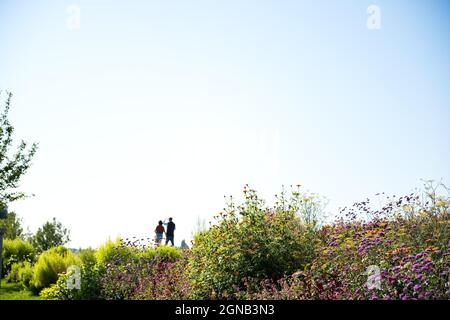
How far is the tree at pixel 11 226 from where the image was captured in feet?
70.7

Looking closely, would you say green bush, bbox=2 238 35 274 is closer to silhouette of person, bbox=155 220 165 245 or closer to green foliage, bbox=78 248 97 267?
green foliage, bbox=78 248 97 267

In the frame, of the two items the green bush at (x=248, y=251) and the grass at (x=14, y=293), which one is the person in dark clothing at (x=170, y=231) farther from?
the green bush at (x=248, y=251)

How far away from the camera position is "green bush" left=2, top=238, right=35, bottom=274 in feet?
51.8

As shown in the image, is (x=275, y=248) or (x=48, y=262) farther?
(x=48, y=262)

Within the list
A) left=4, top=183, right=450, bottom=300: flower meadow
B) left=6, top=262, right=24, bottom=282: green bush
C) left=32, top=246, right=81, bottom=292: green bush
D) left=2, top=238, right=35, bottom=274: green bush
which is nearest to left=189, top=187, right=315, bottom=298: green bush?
left=4, top=183, right=450, bottom=300: flower meadow

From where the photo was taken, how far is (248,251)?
8.44m

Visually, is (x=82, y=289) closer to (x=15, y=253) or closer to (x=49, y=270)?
(x=49, y=270)

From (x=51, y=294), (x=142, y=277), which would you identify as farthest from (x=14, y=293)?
(x=142, y=277)

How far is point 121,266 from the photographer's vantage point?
37.2ft

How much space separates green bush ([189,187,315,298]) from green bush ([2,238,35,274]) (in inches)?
347

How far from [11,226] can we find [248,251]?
54.6 feet
